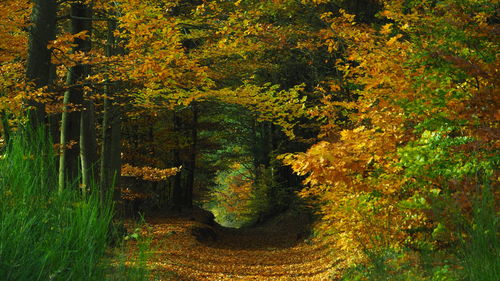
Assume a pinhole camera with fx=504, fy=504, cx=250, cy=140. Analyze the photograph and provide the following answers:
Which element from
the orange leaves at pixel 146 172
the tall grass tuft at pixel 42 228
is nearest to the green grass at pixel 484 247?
the tall grass tuft at pixel 42 228

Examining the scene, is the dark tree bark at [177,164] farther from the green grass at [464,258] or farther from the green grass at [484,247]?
the green grass at [484,247]

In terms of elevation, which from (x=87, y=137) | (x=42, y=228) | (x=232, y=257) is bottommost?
(x=232, y=257)

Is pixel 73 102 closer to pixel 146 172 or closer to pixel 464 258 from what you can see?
pixel 146 172

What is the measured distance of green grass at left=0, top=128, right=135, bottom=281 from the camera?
11.1 ft

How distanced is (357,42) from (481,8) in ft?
12.3

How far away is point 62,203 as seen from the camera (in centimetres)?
399

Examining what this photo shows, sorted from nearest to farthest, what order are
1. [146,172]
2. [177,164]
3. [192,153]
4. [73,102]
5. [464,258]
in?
[464,258]
[73,102]
[146,172]
[177,164]
[192,153]

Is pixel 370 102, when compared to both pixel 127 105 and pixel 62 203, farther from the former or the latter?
pixel 127 105

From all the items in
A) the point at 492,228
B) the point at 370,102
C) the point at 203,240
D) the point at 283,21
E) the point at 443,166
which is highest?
the point at 283,21

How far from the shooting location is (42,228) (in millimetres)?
3678

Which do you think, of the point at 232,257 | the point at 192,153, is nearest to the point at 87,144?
the point at 232,257

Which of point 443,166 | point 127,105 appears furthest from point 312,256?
point 443,166

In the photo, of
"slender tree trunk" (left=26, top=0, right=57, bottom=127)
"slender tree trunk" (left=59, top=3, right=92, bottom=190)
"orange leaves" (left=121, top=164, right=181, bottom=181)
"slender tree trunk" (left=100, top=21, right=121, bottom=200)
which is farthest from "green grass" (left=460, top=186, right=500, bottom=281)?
"orange leaves" (left=121, top=164, right=181, bottom=181)

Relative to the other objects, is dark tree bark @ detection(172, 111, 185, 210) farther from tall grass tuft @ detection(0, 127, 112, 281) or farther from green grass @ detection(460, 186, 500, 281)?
green grass @ detection(460, 186, 500, 281)
